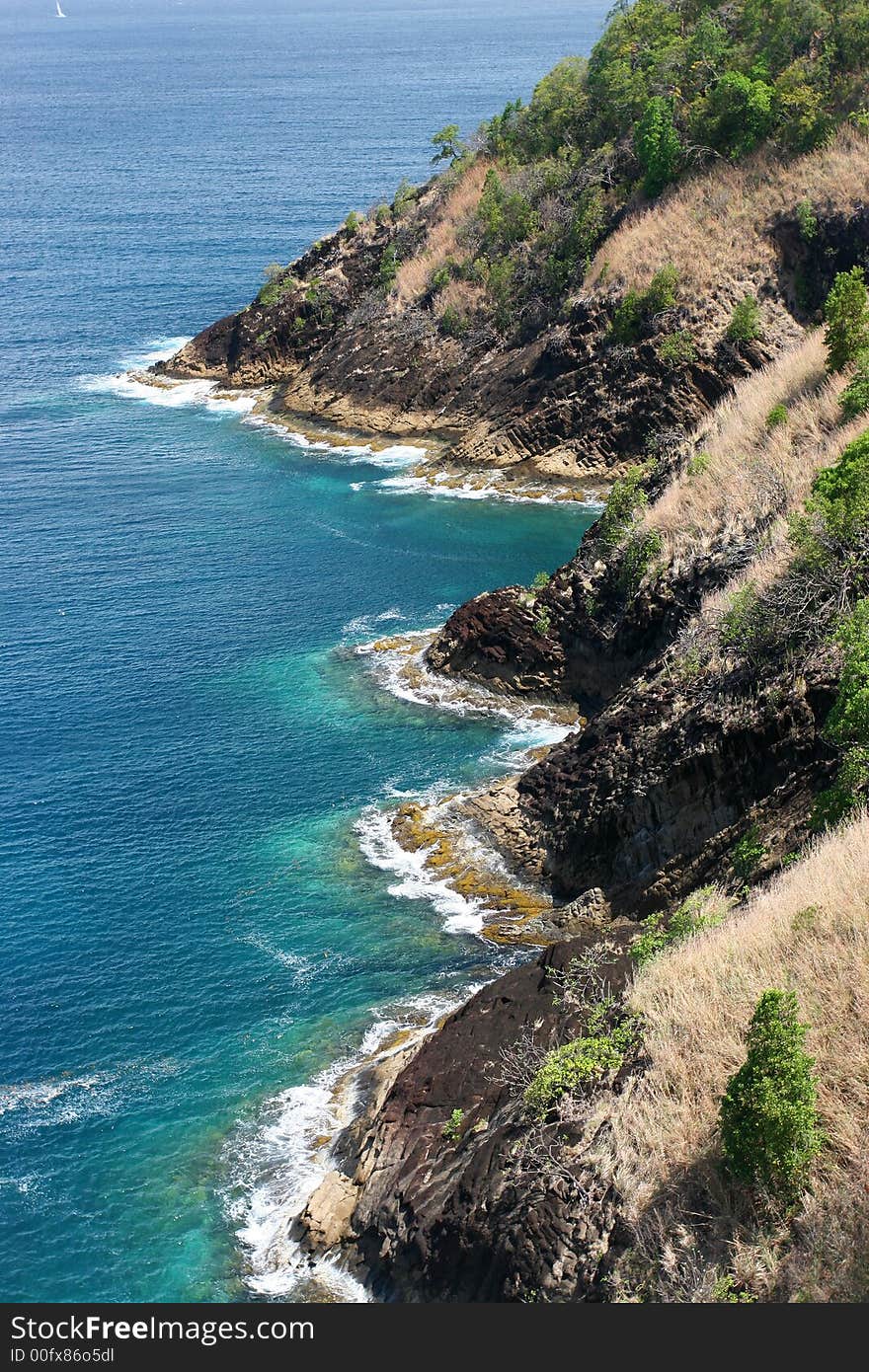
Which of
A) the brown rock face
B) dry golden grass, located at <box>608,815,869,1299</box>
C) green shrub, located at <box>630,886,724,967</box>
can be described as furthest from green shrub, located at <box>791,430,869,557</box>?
dry golden grass, located at <box>608,815,869,1299</box>

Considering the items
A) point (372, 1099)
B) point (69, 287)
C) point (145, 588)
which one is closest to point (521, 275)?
point (145, 588)

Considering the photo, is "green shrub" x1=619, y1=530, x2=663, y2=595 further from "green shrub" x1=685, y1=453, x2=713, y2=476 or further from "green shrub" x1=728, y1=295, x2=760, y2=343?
"green shrub" x1=728, y1=295, x2=760, y2=343

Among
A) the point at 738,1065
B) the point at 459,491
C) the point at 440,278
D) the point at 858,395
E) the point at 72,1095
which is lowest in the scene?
the point at 72,1095

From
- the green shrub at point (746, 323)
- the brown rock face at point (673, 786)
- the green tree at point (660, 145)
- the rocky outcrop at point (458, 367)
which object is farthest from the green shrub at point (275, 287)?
the brown rock face at point (673, 786)

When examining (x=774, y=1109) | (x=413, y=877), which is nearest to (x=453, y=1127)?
(x=774, y=1109)

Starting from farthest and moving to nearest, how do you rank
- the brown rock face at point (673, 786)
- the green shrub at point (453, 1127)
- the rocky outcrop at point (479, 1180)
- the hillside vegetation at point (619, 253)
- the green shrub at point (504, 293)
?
the green shrub at point (504, 293)
the hillside vegetation at point (619, 253)
the brown rock face at point (673, 786)
the green shrub at point (453, 1127)
the rocky outcrop at point (479, 1180)

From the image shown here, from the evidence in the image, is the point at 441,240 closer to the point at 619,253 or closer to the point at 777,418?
the point at 619,253

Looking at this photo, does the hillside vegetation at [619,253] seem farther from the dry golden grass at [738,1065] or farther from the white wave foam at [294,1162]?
the dry golden grass at [738,1065]
